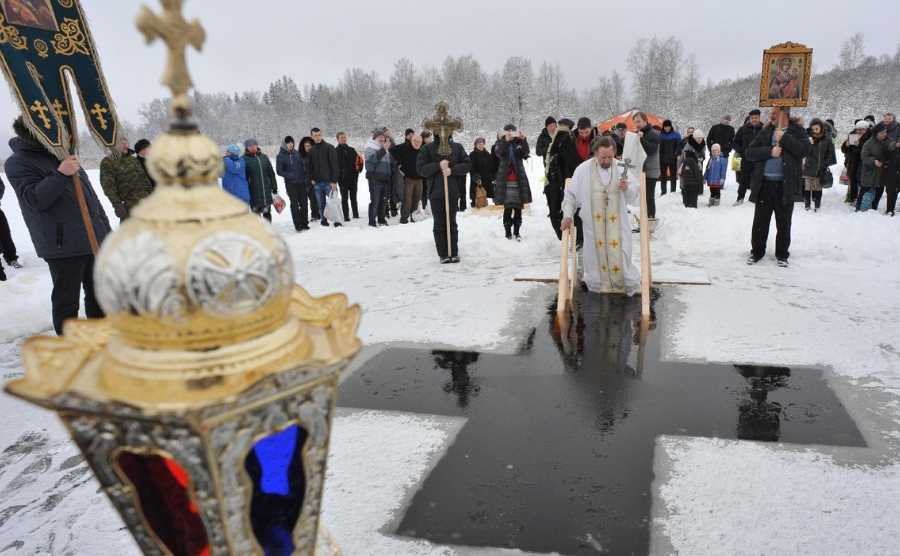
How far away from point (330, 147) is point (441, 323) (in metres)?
7.15

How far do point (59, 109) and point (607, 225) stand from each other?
185 inches

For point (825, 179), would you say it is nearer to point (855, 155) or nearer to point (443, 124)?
point (855, 155)

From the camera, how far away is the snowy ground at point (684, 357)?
7.72 ft

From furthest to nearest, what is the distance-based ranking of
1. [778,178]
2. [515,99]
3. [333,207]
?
[515,99] < [333,207] < [778,178]

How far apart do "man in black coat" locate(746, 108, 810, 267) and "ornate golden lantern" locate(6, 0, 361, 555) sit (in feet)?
22.6

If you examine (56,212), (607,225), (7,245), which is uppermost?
(56,212)

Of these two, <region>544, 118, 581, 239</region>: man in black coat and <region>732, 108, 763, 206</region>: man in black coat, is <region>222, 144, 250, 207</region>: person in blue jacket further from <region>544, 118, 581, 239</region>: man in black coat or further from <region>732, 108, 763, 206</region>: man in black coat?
<region>732, 108, 763, 206</region>: man in black coat

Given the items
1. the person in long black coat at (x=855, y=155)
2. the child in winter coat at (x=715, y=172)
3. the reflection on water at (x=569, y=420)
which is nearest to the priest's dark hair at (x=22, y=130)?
the reflection on water at (x=569, y=420)

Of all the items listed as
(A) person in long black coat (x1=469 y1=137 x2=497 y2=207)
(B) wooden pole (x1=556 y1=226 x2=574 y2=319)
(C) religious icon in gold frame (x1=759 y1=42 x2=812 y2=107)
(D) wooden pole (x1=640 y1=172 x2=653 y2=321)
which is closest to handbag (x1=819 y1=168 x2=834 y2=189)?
(C) religious icon in gold frame (x1=759 y1=42 x2=812 y2=107)

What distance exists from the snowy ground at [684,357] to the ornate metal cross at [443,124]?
1.65 m

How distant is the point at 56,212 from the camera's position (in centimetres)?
408

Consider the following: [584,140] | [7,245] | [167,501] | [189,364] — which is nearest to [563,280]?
[584,140]

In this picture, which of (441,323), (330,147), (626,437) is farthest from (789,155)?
(330,147)

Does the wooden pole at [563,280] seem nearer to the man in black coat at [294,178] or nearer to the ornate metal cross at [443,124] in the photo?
the ornate metal cross at [443,124]
